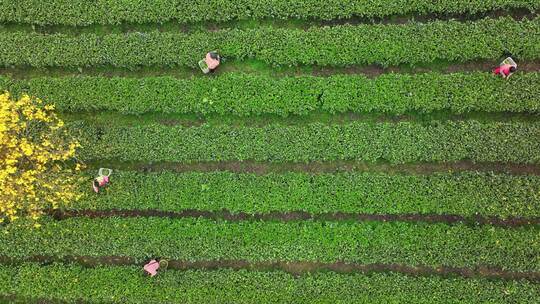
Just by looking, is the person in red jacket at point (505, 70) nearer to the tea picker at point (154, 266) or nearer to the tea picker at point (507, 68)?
the tea picker at point (507, 68)

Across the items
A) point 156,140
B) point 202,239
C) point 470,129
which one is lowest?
point 202,239

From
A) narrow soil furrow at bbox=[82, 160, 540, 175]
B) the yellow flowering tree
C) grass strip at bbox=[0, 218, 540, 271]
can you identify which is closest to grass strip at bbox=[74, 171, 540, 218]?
narrow soil furrow at bbox=[82, 160, 540, 175]

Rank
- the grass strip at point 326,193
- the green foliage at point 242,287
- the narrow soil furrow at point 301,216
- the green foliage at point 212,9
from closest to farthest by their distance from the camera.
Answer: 1. the green foliage at point 242,287
2. the grass strip at point 326,193
3. the narrow soil furrow at point 301,216
4. the green foliage at point 212,9

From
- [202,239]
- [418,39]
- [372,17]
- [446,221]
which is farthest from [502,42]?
[202,239]

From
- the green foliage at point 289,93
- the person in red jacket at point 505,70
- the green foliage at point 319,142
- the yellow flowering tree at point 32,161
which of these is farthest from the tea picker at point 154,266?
the person in red jacket at point 505,70

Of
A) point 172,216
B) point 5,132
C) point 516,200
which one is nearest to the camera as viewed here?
point 5,132

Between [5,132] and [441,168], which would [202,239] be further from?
[441,168]
